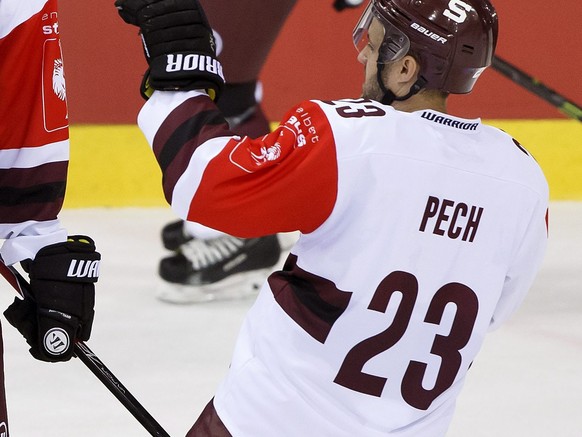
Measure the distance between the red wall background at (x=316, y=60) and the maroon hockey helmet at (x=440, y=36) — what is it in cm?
259

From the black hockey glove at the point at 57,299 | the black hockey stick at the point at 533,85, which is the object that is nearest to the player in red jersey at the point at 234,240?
the black hockey stick at the point at 533,85

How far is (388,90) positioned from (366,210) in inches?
7.4

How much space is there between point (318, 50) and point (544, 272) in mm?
1113

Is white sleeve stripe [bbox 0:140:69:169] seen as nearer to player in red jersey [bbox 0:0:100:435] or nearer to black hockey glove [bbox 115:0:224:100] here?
player in red jersey [bbox 0:0:100:435]

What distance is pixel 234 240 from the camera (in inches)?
130

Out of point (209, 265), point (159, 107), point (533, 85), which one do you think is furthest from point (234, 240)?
point (159, 107)

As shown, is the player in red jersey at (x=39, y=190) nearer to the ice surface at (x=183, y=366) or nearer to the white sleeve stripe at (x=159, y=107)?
the white sleeve stripe at (x=159, y=107)

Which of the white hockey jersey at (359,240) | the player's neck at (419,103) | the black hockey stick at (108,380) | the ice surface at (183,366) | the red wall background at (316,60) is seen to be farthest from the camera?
the red wall background at (316,60)

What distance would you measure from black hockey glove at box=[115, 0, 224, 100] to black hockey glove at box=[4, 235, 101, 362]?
267 mm

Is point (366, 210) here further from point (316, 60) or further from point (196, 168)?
point (316, 60)

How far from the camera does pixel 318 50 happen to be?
4172 millimetres

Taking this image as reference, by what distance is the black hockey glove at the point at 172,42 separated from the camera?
1.45m

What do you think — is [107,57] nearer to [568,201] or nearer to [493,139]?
[568,201]

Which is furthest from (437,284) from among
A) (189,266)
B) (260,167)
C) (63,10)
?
(63,10)
